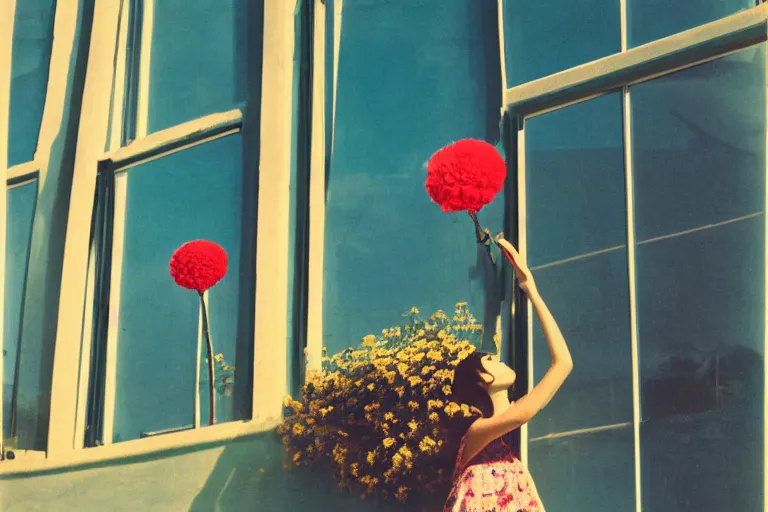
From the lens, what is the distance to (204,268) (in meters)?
4.93

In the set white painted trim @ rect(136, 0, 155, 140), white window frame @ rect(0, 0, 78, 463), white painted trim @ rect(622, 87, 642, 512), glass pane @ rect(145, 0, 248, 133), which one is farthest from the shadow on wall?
white painted trim @ rect(136, 0, 155, 140)

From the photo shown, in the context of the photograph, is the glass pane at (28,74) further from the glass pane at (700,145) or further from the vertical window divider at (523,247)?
the glass pane at (700,145)

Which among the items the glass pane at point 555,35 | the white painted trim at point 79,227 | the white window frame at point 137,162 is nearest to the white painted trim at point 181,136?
the white window frame at point 137,162

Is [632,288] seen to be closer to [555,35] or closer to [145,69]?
[555,35]

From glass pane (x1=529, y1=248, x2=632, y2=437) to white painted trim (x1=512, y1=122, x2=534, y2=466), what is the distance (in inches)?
2.1

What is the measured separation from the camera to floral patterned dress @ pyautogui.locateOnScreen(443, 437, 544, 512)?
11.7ft

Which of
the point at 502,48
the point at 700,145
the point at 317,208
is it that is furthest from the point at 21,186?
the point at 700,145

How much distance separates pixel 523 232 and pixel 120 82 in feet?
7.75

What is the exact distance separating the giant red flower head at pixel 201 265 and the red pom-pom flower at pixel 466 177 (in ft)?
4.28

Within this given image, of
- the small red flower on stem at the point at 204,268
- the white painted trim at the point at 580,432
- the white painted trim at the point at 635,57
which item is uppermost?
the white painted trim at the point at 635,57

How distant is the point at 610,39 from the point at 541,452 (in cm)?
146

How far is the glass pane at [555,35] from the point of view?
4.06m

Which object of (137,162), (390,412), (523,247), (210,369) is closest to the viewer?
(523,247)

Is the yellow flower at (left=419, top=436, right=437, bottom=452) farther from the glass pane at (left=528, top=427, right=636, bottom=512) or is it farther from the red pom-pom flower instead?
the red pom-pom flower
